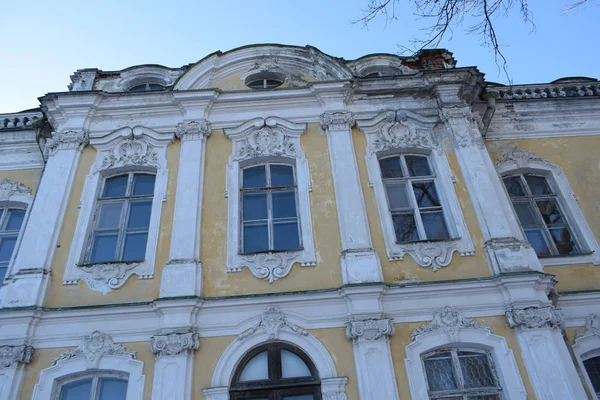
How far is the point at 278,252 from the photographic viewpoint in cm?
693

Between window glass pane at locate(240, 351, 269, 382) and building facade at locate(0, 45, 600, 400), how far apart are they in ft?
0.09

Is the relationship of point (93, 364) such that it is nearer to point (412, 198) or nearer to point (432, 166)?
point (412, 198)

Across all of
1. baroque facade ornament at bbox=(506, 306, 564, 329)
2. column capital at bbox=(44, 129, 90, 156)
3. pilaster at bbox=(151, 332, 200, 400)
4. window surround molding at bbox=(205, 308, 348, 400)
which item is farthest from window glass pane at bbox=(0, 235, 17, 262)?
baroque facade ornament at bbox=(506, 306, 564, 329)

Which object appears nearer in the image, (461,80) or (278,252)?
(278,252)

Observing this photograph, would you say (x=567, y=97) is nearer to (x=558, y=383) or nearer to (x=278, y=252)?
(x=558, y=383)

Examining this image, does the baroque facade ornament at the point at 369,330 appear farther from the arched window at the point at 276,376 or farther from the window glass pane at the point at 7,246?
the window glass pane at the point at 7,246

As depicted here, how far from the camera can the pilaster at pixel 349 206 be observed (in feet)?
21.9

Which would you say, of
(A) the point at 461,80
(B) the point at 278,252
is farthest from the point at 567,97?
(B) the point at 278,252

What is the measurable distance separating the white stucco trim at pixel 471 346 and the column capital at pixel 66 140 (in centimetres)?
618

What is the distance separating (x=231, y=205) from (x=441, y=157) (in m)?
3.52

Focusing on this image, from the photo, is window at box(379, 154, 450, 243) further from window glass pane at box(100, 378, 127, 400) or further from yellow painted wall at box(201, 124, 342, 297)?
window glass pane at box(100, 378, 127, 400)

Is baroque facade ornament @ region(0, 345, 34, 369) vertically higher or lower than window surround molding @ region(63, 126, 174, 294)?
lower

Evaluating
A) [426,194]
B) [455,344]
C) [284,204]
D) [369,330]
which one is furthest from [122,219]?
[455,344]

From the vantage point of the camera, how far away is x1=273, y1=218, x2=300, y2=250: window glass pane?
723cm
